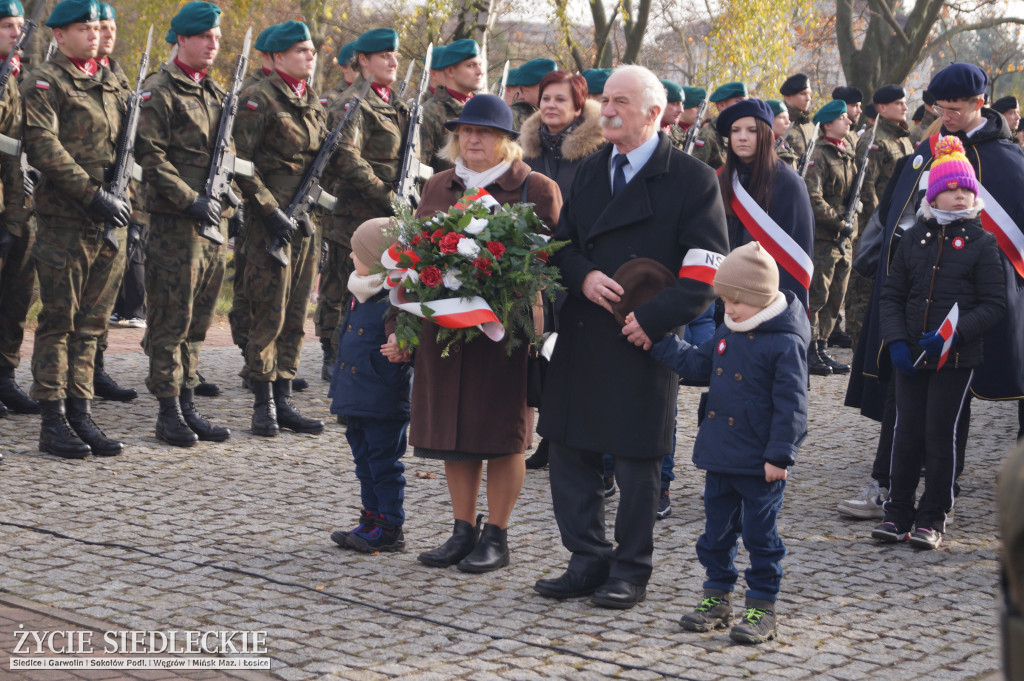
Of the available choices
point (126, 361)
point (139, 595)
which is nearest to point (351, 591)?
point (139, 595)

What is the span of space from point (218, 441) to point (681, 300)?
13.3ft

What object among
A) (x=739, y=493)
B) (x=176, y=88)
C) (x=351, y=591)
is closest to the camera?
(x=739, y=493)

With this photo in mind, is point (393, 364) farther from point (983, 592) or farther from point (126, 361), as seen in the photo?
point (126, 361)

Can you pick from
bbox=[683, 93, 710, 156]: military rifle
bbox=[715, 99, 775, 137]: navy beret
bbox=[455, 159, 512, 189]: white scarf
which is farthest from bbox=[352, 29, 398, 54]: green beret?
bbox=[455, 159, 512, 189]: white scarf

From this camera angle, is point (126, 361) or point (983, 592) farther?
point (126, 361)

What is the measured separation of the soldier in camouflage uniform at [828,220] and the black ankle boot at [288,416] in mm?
4985

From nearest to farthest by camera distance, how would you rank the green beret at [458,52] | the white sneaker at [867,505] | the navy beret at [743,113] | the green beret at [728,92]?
1. the navy beret at [743,113]
2. the white sneaker at [867,505]
3. the green beret at [458,52]
4. the green beret at [728,92]

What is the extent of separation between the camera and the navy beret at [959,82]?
251 inches

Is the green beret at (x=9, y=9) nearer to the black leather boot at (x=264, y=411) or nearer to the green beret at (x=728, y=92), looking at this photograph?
the black leather boot at (x=264, y=411)

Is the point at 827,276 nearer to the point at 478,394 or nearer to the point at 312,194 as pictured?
the point at 312,194

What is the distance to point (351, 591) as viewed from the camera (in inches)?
202

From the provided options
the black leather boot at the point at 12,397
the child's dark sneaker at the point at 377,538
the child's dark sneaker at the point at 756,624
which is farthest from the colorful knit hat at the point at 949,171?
the black leather boot at the point at 12,397

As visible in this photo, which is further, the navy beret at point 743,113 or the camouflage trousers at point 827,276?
the camouflage trousers at point 827,276

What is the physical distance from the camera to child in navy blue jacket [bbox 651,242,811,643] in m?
4.66
